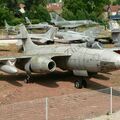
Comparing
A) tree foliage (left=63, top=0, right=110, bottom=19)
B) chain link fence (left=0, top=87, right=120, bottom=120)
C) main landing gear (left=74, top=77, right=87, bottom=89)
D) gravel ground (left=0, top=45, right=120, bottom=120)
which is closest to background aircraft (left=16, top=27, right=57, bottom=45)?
gravel ground (left=0, top=45, right=120, bottom=120)

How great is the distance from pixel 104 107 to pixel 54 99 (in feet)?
5.83

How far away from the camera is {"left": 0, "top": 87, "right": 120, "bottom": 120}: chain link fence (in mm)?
12365

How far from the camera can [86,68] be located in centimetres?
1809

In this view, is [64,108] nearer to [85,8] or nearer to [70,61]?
[70,61]

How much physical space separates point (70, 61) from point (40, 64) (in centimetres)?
155

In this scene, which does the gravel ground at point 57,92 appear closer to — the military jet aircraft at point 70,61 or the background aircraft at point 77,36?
the military jet aircraft at point 70,61

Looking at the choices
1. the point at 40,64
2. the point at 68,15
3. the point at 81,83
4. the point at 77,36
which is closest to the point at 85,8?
the point at 68,15

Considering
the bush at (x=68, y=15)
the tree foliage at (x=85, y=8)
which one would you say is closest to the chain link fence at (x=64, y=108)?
the bush at (x=68, y=15)

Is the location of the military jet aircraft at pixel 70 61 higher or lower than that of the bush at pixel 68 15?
higher

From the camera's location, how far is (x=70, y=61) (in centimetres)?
1895

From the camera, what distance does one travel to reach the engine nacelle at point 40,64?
1805cm

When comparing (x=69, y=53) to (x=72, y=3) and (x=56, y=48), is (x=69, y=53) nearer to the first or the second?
(x=56, y=48)

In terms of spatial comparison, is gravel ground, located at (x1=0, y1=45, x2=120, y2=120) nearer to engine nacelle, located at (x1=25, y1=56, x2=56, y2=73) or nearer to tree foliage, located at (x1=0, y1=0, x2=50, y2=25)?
engine nacelle, located at (x1=25, y1=56, x2=56, y2=73)

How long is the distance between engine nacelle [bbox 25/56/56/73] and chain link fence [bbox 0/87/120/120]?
2.96m
